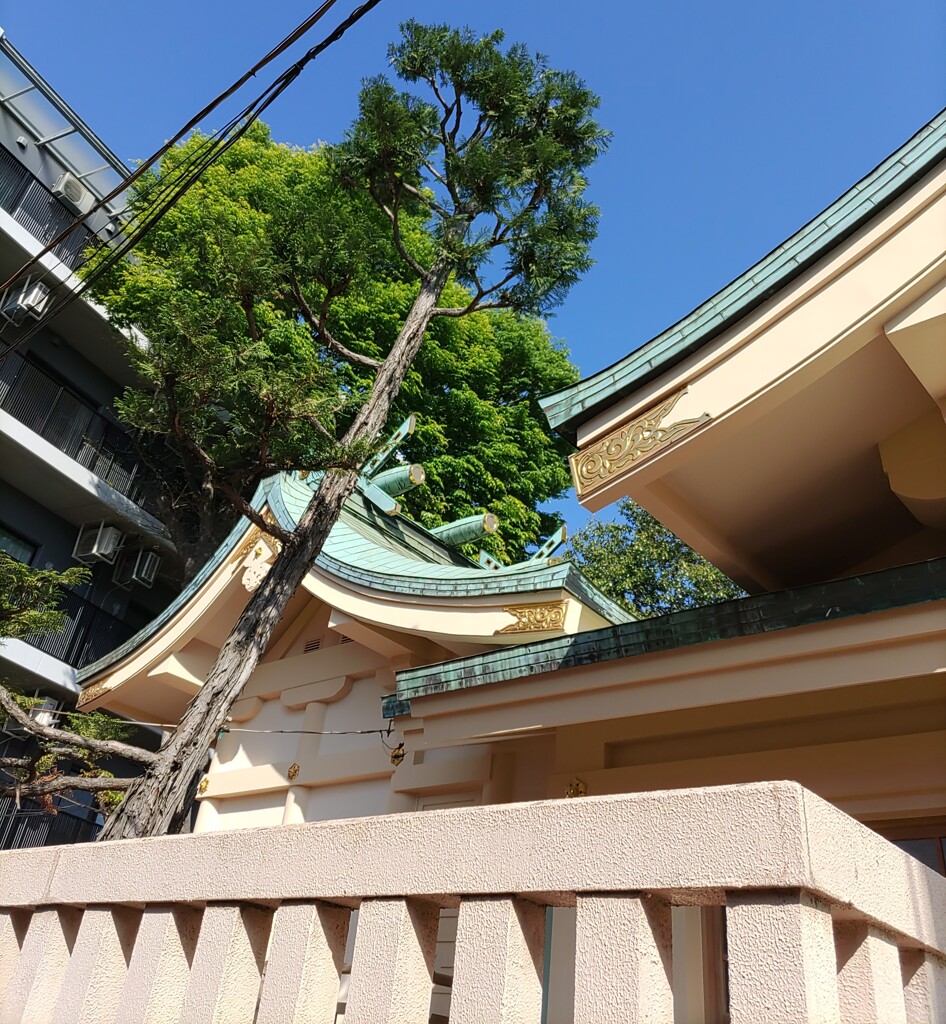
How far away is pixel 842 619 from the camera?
4145mm

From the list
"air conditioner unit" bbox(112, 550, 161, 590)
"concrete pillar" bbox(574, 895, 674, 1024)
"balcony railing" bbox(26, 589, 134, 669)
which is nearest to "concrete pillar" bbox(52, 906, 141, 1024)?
"concrete pillar" bbox(574, 895, 674, 1024)

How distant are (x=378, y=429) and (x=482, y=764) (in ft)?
9.79

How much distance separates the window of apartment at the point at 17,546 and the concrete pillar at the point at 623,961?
19345mm

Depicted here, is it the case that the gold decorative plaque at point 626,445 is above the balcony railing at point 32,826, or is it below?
below

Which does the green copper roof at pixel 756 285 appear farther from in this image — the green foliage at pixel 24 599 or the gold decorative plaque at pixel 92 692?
the gold decorative plaque at pixel 92 692

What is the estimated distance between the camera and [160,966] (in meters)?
2.69

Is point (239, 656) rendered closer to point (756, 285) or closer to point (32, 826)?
point (756, 285)

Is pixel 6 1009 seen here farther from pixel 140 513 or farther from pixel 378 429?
pixel 140 513

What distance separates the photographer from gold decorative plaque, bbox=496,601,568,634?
620cm

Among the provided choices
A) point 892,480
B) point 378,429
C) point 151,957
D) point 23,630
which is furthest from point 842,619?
point 23,630

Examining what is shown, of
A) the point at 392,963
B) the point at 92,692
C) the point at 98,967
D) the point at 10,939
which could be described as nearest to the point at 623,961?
the point at 392,963

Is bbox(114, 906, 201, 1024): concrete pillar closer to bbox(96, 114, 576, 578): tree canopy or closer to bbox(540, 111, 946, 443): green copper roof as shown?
bbox(540, 111, 946, 443): green copper roof

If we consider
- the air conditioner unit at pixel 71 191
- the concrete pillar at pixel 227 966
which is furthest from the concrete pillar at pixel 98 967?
the air conditioner unit at pixel 71 191

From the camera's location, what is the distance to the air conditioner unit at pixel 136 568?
20.2m
